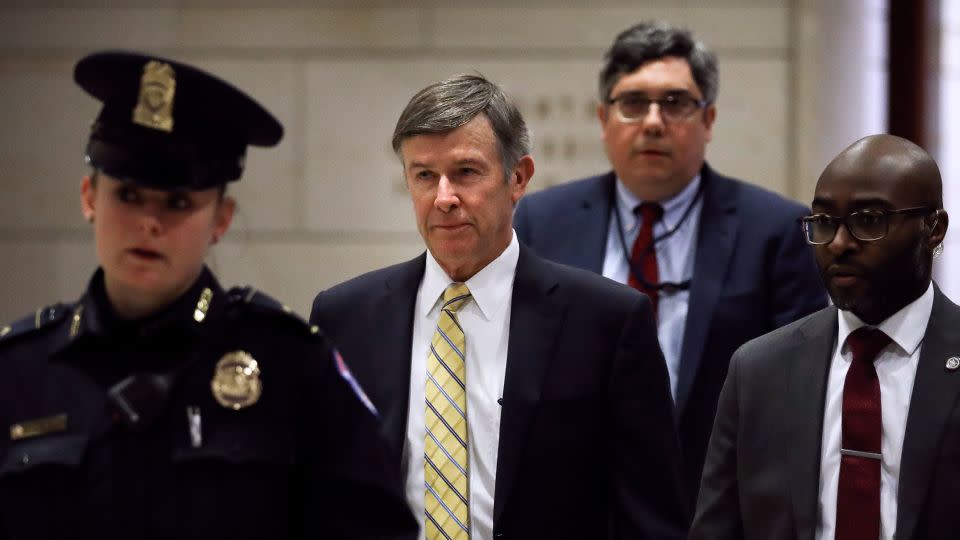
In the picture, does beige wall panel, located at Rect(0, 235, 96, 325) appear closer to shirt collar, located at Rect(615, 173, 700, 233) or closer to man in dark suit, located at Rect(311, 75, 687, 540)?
shirt collar, located at Rect(615, 173, 700, 233)

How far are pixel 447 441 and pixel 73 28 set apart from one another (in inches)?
170

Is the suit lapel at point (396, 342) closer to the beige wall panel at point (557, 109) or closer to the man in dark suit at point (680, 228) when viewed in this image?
the man in dark suit at point (680, 228)

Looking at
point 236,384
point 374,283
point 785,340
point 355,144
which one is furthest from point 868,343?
point 355,144

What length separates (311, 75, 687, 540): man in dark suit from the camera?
298 cm

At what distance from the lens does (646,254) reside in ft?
13.9

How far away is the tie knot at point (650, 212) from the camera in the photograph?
432cm

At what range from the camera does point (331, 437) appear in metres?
2.29

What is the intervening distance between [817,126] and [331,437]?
15.0 feet

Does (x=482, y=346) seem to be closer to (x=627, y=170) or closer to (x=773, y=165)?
(x=627, y=170)

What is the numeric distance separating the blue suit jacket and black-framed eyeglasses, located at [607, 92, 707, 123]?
0.21m

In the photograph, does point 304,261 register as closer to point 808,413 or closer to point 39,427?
point 808,413

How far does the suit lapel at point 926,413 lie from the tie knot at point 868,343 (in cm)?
8

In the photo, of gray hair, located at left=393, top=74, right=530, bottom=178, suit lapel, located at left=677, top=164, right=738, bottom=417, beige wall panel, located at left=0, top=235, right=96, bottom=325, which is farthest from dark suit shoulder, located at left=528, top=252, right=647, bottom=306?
beige wall panel, located at left=0, top=235, right=96, bottom=325

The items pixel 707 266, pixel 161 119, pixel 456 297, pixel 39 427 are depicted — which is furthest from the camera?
pixel 707 266
